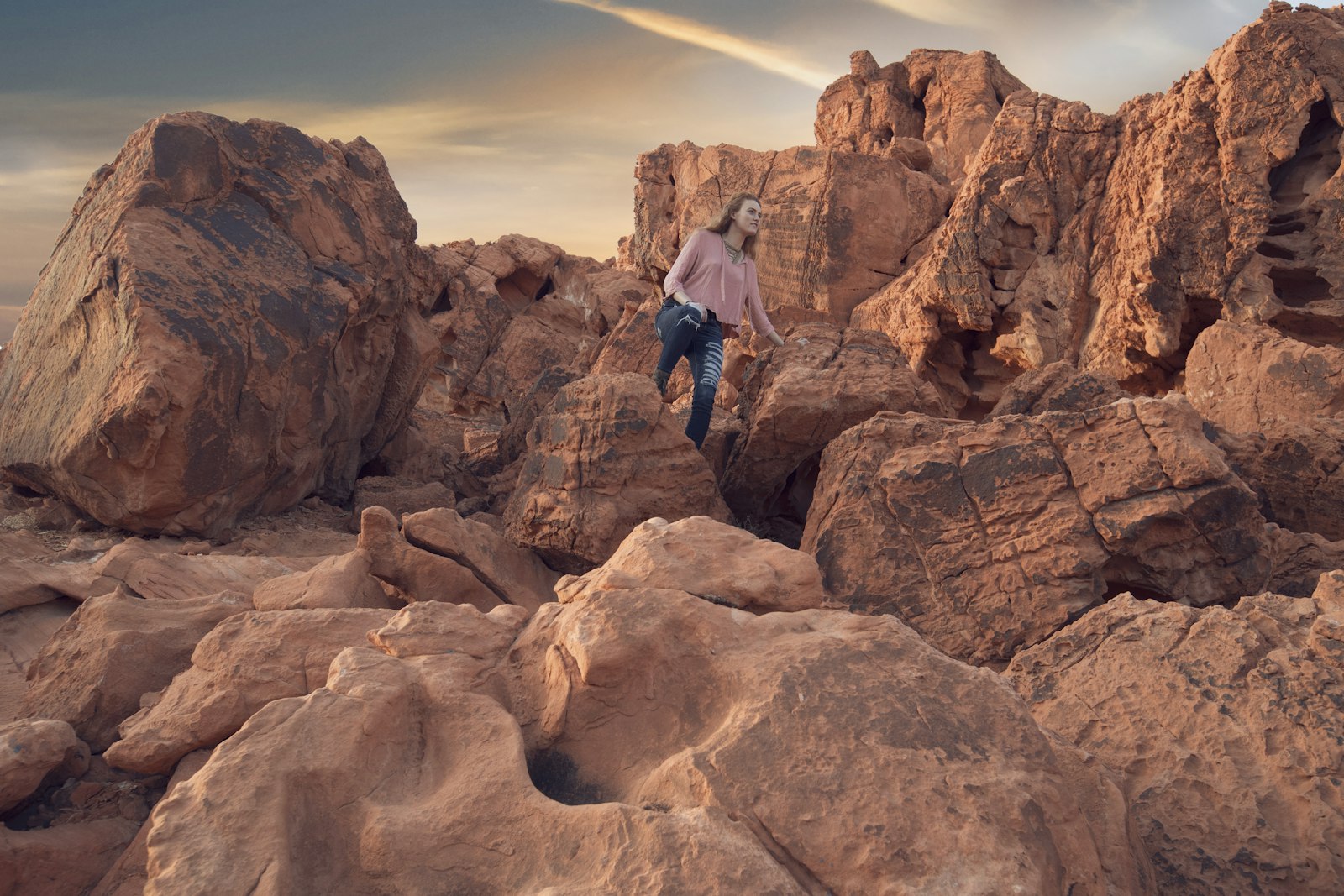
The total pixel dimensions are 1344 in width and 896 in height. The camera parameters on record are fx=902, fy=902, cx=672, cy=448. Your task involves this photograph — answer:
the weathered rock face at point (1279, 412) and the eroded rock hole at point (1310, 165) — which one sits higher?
the eroded rock hole at point (1310, 165)

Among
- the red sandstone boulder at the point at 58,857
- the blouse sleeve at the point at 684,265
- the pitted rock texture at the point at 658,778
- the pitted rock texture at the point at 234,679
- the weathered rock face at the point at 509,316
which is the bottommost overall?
the weathered rock face at the point at 509,316

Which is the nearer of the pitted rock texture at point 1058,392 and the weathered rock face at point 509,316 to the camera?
the pitted rock texture at point 1058,392

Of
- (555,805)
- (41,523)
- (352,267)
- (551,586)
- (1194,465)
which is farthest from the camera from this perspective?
(352,267)

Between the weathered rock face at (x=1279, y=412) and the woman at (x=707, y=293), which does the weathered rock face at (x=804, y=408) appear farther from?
the weathered rock face at (x=1279, y=412)

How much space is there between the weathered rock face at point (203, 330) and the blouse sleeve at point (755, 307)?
2.85 m

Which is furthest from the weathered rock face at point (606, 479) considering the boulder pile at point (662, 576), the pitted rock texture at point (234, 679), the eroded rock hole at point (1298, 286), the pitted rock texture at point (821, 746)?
the eroded rock hole at point (1298, 286)

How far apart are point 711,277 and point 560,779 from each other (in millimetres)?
4061

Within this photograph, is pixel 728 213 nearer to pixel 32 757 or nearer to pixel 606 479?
pixel 606 479

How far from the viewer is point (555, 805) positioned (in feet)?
6.14

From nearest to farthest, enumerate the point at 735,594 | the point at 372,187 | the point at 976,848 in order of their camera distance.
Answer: the point at 976,848 < the point at 735,594 < the point at 372,187

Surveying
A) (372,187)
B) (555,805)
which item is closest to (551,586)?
(555,805)

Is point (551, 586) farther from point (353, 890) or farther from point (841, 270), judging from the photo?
point (841, 270)

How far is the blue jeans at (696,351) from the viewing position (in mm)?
5352

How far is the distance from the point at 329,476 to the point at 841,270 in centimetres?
913
